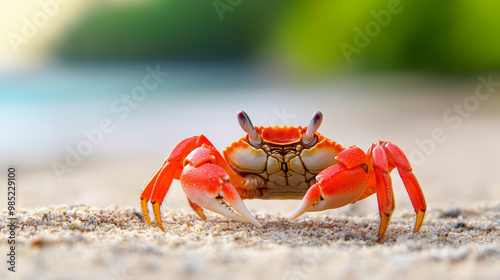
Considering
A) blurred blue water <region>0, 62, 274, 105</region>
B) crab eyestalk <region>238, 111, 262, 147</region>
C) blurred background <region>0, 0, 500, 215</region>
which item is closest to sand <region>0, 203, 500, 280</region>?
crab eyestalk <region>238, 111, 262, 147</region>

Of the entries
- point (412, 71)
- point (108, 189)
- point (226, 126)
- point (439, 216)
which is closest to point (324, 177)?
point (439, 216)

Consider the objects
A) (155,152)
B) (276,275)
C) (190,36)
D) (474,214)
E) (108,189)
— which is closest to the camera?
(276,275)

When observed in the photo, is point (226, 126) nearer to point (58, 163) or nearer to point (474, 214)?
point (58, 163)

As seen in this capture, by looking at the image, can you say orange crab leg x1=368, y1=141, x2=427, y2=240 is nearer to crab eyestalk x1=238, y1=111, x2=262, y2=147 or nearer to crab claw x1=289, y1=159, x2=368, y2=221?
crab claw x1=289, y1=159, x2=368, y2=221

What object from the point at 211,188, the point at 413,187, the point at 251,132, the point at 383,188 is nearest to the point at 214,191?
the point at 211,188

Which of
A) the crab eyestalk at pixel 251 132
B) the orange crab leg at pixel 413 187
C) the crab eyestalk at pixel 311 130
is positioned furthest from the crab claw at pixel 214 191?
the orange crab leg at pixel 413 187

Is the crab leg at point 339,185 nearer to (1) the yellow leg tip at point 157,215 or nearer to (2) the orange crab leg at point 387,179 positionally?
(2) the orange crab leg at point 387,179
